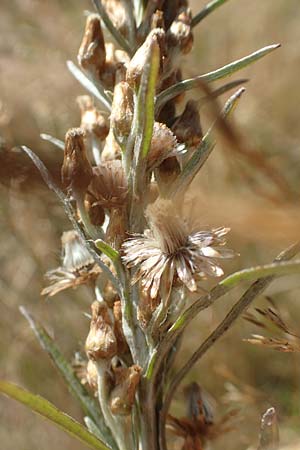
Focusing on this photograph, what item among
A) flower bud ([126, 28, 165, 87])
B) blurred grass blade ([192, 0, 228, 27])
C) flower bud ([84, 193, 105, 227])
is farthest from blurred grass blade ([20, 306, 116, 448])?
blurred grass blade ([192, 0, 228, 27])

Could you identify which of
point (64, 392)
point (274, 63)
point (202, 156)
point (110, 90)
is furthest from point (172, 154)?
point (274, 63)

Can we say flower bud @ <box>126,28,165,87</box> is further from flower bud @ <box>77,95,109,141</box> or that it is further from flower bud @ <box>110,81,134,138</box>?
flower bud @ <box>77,95,109,141</box>

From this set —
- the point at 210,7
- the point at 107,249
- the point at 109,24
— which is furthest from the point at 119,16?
the point at 107,249

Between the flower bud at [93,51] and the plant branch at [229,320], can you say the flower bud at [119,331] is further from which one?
the flower bud at [93,51]

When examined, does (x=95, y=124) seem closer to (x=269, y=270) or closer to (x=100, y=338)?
(x=100, y=338)

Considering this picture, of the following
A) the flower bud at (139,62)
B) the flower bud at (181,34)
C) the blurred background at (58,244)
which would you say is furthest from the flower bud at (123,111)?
the blurred background at (58,244)

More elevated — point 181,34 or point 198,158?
point 181,34

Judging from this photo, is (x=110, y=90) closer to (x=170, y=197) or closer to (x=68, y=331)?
(x=170, y=197)

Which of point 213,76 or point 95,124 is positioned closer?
point 213,76
